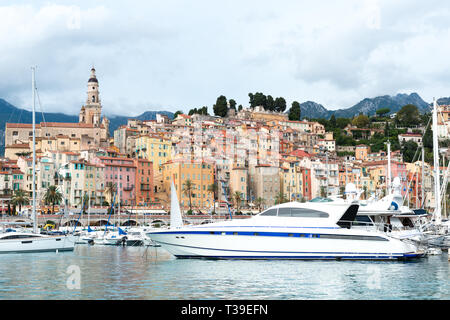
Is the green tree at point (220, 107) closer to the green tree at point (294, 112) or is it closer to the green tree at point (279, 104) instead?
the green tree at point (279, 104)

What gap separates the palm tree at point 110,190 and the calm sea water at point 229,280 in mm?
70380

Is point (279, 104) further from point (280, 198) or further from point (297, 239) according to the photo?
point (297, 239)

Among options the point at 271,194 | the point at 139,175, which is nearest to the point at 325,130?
the point at 271,194

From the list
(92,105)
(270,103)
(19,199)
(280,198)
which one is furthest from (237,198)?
(270,103)

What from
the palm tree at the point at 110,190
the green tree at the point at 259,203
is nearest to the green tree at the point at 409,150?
the green tree at the point at 259,203

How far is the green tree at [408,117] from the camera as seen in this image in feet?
619

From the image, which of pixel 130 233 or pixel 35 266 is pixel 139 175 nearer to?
pixel 130 233

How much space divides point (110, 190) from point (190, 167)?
1701 cm

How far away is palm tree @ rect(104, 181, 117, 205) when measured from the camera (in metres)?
105

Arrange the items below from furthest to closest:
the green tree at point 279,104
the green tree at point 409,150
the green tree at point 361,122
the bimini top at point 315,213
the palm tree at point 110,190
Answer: the green tree at point 361,122 → the green tree at point 279,104 → the green tree at point 409,150 → the palm tree at point 110,190 → the bimini top at point 315,213

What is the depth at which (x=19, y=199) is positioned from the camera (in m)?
95.9
